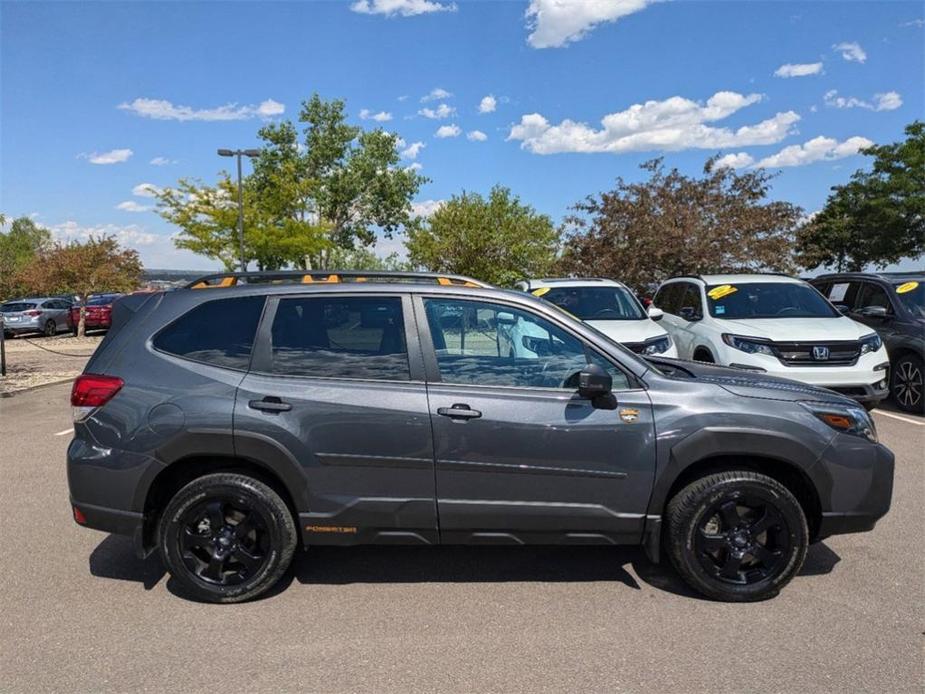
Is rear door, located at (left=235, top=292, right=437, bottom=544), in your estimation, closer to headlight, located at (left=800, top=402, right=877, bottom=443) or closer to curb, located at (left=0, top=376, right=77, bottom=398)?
headlight, located at (left=800, top=402, right=877, bottom=443)

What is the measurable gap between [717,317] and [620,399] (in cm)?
570

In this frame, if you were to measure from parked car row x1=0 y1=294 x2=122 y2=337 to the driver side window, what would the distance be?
24.1 meters

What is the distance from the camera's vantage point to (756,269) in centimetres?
1911

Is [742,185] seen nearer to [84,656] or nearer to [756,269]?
[756,269]

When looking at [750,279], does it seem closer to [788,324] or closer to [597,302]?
[788,324]

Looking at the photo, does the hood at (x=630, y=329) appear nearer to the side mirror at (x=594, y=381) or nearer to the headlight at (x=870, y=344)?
the headlight at (x=870, y=344)

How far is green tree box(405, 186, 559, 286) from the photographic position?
26375 millimetres

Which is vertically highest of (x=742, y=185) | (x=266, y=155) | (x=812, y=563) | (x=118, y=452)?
(x=266, y=155)

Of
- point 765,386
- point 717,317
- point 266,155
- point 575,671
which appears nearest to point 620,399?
point 765,386

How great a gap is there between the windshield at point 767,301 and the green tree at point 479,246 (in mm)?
15800

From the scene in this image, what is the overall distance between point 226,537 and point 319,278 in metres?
1.52

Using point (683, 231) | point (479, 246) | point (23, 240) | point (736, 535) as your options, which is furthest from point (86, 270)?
point (23, 240)

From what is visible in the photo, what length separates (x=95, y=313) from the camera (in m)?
25.3

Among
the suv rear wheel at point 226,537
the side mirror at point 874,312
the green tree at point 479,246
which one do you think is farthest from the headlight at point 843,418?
the green tree at point 479,246
